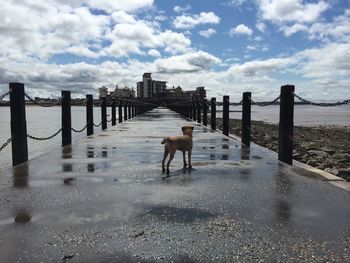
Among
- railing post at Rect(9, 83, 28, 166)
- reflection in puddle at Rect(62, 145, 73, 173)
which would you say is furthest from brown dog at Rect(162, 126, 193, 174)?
railing post at Rect(9, 83, 28, 166)

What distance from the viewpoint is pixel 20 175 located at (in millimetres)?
6125

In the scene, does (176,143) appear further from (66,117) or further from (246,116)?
(66,117)

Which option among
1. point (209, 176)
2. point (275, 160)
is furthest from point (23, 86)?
point (275, 160)

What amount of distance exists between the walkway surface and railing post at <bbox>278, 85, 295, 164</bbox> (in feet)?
2.45

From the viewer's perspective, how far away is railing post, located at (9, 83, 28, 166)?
7.27 metres

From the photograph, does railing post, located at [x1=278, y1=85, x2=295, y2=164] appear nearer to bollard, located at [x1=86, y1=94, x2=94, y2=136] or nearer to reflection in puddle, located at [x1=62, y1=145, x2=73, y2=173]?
reflection in puddle, located at [x1=62, y1=145, x2=73, y2=173]

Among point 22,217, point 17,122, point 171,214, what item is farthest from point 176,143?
point 22,217

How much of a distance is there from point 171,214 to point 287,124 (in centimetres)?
444

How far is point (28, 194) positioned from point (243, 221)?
2716mm

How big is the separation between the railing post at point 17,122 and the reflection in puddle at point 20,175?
30 centimetres

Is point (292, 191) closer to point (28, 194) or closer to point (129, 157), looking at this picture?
point (28, 194)

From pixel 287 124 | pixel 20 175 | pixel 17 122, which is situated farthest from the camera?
pixel 287 124

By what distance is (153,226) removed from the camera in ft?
12.0

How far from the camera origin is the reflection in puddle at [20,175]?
5.49 m
